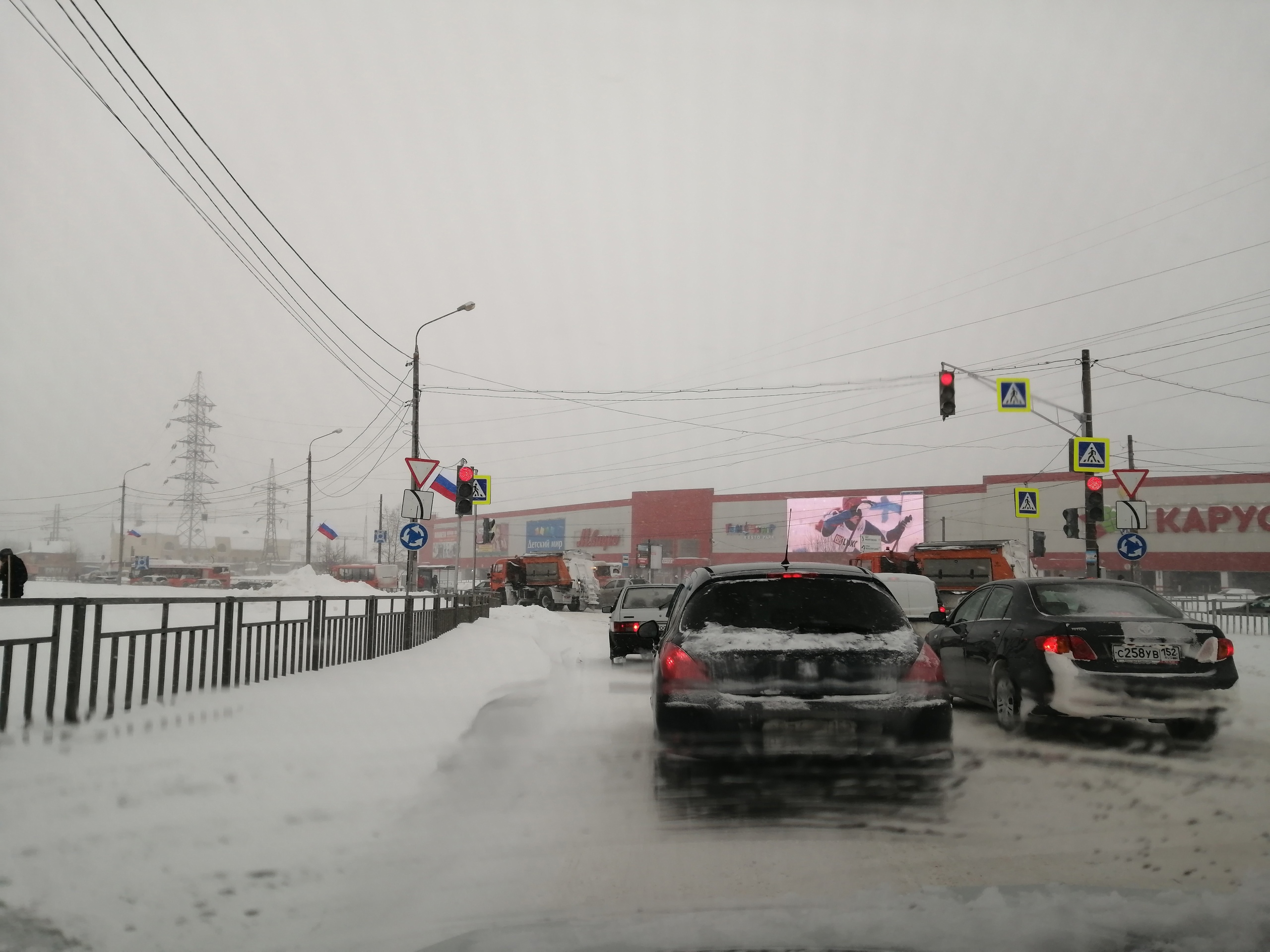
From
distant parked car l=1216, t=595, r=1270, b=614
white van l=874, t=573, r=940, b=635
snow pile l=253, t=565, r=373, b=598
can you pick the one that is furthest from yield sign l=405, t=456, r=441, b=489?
distant parked car l=1216, t=595, r=1270, b=614

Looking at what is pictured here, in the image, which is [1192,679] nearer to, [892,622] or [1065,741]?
[1065,741]

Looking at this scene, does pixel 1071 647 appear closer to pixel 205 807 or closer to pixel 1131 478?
pixel 205 807

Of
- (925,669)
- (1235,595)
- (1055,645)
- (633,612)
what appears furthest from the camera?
(1235,595)

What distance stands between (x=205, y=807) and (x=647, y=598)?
1136 cm

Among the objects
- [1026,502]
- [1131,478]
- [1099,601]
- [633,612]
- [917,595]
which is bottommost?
[633,612]

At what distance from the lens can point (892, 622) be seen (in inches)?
227

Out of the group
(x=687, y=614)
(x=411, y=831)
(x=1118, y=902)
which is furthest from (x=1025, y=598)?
(x=411, y=831)

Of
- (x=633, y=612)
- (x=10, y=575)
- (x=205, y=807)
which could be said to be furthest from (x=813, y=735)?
(x=10, y=575)

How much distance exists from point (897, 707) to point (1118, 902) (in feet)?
5.51

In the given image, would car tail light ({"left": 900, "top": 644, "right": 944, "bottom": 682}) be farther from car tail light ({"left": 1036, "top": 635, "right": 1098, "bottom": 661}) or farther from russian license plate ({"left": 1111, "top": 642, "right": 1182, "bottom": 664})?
russian license plate ({"left": 1111, "top": 642, "right": 1182, "bottom": 664})

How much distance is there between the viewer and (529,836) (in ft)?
16.0

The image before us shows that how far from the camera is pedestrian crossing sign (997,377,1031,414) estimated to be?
19.0 metres

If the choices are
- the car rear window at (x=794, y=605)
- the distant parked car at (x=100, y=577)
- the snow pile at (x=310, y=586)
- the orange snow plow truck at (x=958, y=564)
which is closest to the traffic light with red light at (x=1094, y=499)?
the orange snow plow truck at (x=958, y=564)

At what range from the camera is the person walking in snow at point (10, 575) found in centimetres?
1505
